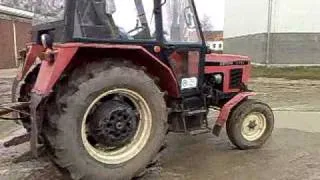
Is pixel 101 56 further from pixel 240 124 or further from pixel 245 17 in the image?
pixel 245 17

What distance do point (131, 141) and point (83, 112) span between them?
73 cm

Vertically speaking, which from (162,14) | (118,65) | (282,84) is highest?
(162,14)

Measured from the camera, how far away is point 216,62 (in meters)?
6.71

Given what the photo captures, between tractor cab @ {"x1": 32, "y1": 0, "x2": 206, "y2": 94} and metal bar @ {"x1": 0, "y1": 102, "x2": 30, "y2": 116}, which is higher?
tractor cab @ {"x1": 32, "y1": 0, "x2": 206, "y2": 94}

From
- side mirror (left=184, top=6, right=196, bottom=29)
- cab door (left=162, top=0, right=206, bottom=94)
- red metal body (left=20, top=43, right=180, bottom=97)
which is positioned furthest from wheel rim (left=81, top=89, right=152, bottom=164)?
side mirror (left=184, top=6, right=196, bottom=29)

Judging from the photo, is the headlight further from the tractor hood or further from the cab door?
the tractor hood

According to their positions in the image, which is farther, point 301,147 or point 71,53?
point 301,147

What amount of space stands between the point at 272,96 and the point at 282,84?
4059mm

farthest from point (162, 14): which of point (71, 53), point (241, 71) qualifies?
point (241, 71)

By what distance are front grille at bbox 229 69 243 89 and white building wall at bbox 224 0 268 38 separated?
55.4 feet

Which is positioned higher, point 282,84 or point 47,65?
point 47,65

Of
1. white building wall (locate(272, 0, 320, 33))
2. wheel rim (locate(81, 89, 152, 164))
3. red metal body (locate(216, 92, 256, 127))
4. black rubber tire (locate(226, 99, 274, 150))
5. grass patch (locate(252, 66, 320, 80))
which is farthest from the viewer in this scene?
white building wall (locate(272, 0, 320, 33))

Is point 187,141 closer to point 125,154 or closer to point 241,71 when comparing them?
point 241,71

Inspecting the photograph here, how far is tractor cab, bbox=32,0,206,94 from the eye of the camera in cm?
495
